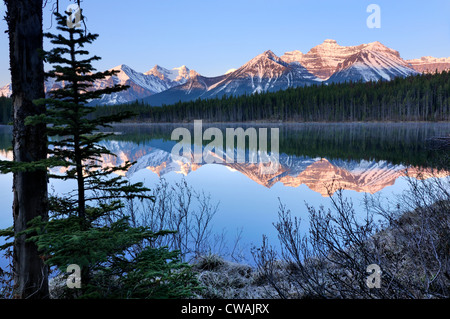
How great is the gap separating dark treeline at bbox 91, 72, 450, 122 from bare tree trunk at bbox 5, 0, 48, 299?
10763cm

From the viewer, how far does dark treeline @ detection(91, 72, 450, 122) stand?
107 meters

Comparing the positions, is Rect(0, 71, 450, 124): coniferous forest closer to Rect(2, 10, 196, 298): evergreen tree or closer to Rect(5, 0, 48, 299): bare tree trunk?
Rect(2, 10, 196, 298): evergreen tree

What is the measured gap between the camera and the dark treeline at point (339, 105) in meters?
107

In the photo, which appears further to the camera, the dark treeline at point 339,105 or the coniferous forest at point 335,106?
the coniferous forest at point 335,106

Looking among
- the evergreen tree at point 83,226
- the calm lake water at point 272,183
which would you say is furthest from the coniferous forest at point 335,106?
the evergreen tree at point 83,226

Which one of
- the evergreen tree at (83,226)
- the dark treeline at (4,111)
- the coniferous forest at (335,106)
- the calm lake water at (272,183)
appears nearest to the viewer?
the evergreen tree at (83,226)

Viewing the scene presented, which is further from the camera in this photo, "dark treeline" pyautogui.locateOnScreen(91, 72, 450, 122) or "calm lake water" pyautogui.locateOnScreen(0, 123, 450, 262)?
"dark treeline" pyautogui.locateOnScreen(91, 72, 450, 122)

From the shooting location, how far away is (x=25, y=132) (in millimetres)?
4469

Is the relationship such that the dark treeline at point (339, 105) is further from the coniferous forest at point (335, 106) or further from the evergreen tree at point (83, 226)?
the evergreen tree at point (83, 226)

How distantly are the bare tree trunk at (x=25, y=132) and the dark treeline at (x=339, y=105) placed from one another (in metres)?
108

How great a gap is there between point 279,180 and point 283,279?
44.7ft

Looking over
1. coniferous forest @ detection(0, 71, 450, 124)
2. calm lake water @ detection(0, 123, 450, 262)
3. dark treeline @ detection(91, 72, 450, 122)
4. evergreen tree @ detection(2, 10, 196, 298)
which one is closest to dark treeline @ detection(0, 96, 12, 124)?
coniferous forest @ detection(0, 71, 450, 124)
